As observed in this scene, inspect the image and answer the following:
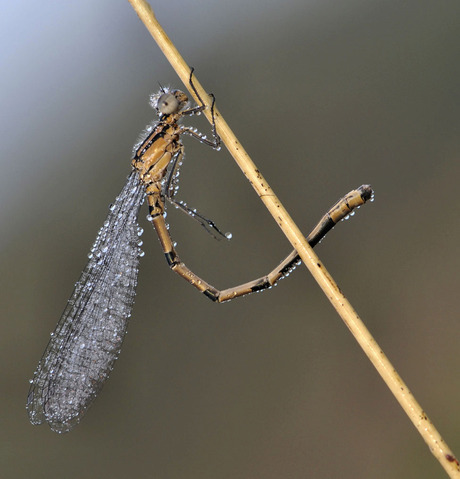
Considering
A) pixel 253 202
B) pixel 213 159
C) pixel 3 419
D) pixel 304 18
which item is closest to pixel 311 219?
pixel 253 202

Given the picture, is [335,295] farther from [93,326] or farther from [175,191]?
[93,326]

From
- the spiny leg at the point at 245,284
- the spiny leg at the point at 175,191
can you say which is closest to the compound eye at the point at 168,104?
the spiny leg at the point at 175,191

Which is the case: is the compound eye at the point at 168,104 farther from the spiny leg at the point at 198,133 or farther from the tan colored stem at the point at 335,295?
the tan colored stem at the point at 335,295

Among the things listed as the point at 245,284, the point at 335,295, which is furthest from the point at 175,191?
the point at 335,295

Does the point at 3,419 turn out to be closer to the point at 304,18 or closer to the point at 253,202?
the point at 253,202

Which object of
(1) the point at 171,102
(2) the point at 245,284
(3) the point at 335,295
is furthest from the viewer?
(2) the point at 245,284

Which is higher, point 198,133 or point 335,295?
point 198,133

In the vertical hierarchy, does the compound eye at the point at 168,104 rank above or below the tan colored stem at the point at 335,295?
above
